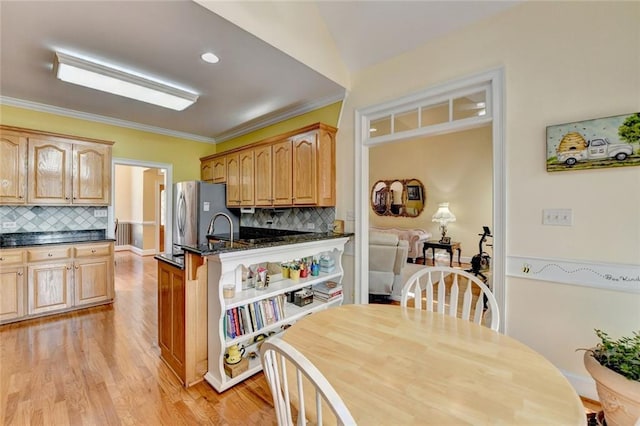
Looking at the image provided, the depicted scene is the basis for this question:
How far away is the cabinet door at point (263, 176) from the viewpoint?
3.71 m

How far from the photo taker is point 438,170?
6734 mm

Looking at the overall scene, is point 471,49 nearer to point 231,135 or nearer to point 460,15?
point 460,15

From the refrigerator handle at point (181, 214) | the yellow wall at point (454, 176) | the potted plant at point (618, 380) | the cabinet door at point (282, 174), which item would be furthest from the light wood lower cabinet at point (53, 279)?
the yellow wall at point (454, 176)

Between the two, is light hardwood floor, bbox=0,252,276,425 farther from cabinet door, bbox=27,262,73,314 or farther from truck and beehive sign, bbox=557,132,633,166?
truck and beehive sign, bbox=557,132,633,166

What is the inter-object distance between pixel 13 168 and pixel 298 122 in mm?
3469

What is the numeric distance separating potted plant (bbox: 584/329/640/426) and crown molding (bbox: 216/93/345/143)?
310cm

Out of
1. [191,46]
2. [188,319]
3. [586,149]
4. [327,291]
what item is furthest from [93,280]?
[586,149]

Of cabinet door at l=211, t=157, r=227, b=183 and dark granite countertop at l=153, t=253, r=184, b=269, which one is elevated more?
cabinet door at l=211, t=157, r=227, b=183

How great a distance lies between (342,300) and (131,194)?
801cm

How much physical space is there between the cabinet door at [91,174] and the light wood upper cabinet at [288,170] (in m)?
1.68

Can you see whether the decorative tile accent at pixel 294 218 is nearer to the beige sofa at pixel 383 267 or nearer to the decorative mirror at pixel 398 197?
the beige sofa at pixel 383 267

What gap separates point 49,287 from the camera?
3285 millimetres

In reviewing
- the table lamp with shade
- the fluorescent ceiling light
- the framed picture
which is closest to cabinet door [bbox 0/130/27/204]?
the fluorescent ceiling light

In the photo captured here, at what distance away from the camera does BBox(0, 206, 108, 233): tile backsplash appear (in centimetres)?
345
